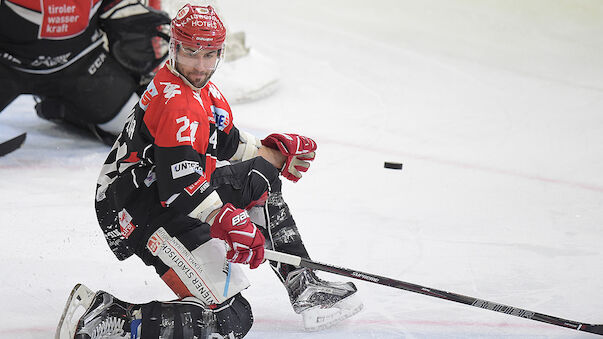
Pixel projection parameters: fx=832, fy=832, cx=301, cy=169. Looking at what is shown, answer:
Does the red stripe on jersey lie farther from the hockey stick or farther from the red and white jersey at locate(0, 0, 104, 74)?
the hockey stick

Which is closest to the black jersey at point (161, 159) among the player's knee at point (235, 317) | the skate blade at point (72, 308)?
the skate blade at point (72, 308)

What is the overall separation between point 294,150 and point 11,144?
165cm

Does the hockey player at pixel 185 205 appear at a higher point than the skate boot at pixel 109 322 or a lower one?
higher

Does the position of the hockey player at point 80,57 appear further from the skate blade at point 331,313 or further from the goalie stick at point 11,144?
the skate blade at point 331,313

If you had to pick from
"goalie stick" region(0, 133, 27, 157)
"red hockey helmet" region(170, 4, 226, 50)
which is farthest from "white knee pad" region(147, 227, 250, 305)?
"goalie stick" region(0, 133, 27, 157)

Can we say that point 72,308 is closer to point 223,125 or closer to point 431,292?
point 223,125

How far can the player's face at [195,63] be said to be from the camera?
1.88 m

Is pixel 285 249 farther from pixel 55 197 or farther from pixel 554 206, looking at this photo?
pixel 554 206

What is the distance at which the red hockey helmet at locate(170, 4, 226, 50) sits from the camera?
1859 millimetres

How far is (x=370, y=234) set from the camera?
2.79 meters

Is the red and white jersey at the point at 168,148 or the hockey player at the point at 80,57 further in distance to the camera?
the hockey player at the point at 80,57

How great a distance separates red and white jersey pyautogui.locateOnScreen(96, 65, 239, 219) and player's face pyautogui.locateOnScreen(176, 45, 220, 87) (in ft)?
0.07

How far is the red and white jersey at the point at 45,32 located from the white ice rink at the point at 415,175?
1.31 feet

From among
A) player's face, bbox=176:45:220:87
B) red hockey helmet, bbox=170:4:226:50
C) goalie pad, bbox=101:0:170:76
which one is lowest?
goalie pad, bbox=101:0:170:76
